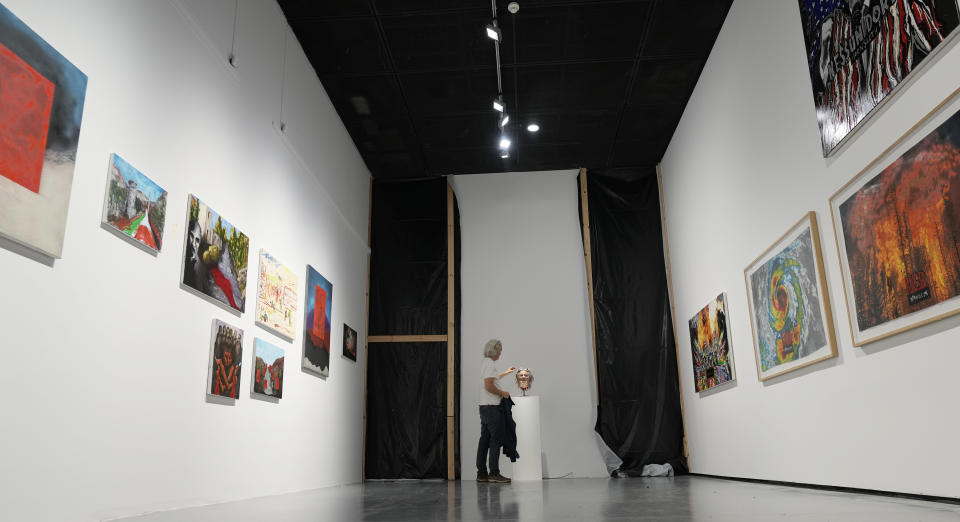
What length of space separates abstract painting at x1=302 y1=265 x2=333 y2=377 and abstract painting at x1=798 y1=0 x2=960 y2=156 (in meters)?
4.33

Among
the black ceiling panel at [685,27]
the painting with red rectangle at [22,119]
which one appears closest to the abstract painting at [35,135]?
the painting with red rectangle at [22,119]

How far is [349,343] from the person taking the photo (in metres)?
7.35

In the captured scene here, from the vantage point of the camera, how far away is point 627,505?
3.21 metres

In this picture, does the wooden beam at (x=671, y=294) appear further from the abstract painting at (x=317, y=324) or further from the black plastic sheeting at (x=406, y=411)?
the abstract painting at (x=317, y=324)

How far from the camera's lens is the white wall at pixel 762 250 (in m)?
3.00

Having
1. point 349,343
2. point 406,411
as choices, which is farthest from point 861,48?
point 406,411

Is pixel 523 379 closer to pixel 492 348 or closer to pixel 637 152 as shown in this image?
pixel 492 348

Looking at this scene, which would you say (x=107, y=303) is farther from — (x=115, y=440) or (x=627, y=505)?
(x=627, y=505)

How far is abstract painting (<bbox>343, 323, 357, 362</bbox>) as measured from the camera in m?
7.19

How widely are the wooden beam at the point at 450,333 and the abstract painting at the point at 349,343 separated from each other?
1213 millimetres

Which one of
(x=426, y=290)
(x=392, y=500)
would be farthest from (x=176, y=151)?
(x=426, y=290)

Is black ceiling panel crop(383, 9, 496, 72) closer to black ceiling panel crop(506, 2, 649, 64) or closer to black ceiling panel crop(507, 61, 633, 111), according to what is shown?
black ceiling panel crop(506, 2, 649, 64)

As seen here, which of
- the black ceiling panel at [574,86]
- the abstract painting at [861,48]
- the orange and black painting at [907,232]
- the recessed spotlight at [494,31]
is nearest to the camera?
the orange and black painting at [907,232]

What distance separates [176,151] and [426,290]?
4.89 m
